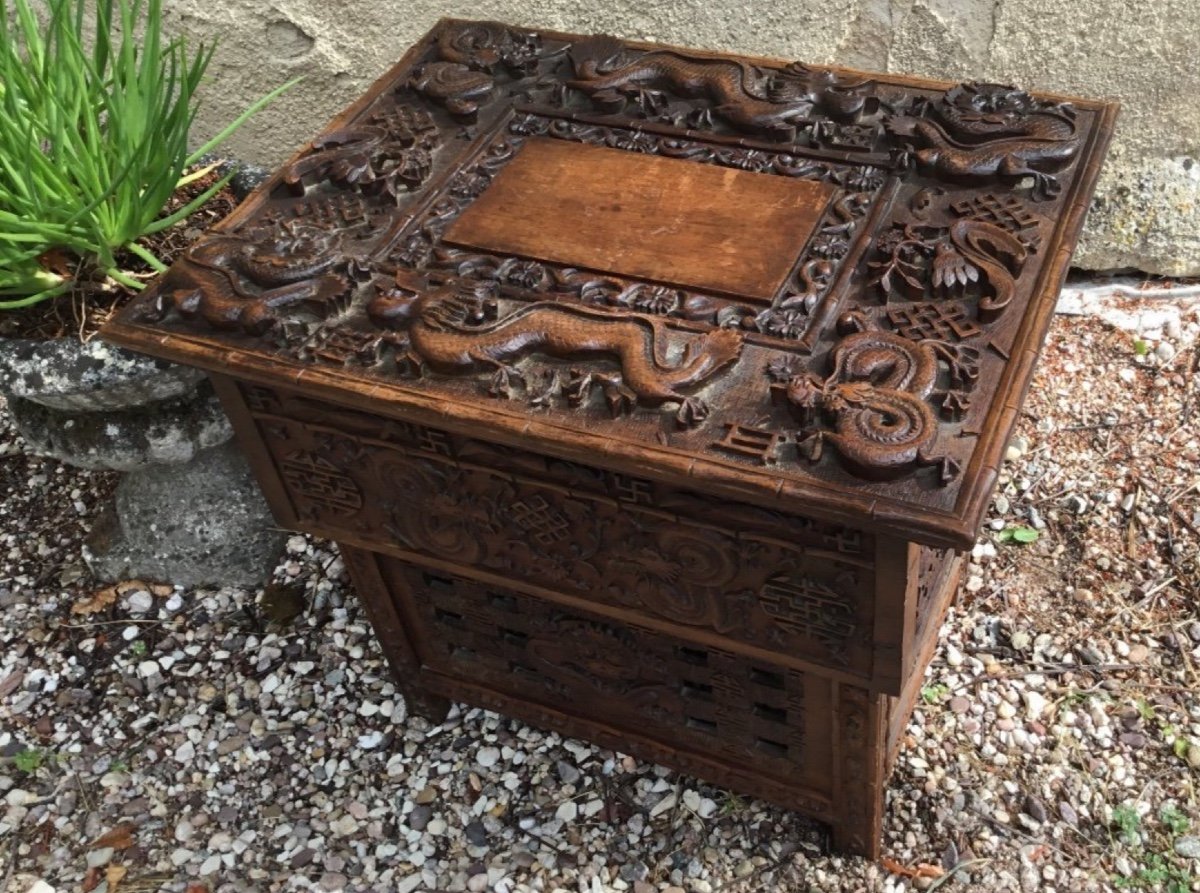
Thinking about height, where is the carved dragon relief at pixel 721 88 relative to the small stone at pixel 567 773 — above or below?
above

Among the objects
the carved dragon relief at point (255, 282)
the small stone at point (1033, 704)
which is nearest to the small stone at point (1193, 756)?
the small stone at point (1033, 704)

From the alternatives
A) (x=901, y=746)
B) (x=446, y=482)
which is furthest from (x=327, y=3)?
(x=901, y=746)

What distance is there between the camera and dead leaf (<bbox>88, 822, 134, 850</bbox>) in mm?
2080

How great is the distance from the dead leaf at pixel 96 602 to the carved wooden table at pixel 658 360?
30.1 inches

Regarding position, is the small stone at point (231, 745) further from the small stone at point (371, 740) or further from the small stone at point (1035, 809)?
the small stone at point (1035, 809)

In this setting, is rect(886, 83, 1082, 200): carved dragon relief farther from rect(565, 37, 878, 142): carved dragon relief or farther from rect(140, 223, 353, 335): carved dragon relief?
rect(140, 223, 353, 335): carved dragon relief

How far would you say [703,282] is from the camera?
157 cm

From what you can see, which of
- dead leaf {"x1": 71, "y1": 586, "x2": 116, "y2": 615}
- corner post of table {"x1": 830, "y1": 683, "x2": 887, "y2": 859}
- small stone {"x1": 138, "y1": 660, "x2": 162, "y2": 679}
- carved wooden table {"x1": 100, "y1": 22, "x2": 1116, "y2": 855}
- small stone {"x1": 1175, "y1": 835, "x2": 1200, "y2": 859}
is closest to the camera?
carved wooden table {"x1": 100, "y1": 22, "x2": 1116, "y2": 855}

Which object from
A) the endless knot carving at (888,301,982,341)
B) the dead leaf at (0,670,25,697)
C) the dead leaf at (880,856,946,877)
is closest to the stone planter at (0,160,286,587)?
the dead leaf at (0,670,25,697)

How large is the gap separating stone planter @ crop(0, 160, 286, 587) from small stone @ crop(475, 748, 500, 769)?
0.65 metres

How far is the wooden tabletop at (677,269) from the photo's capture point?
1.35 meters

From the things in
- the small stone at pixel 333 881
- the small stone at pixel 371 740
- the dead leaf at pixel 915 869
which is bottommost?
the small stone at pixel 333 881

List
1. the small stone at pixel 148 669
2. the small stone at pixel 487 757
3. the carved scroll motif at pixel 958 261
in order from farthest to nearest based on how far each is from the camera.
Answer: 1. the small stone at pixel 148 669
2. the small stone at pixel 487 757
3. the carved scroll motif at pixel 958 261

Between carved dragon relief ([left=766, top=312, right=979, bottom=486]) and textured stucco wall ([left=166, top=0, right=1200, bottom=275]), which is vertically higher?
carved dragon relief ([left=766, top=312, right=979, bottom=486])
